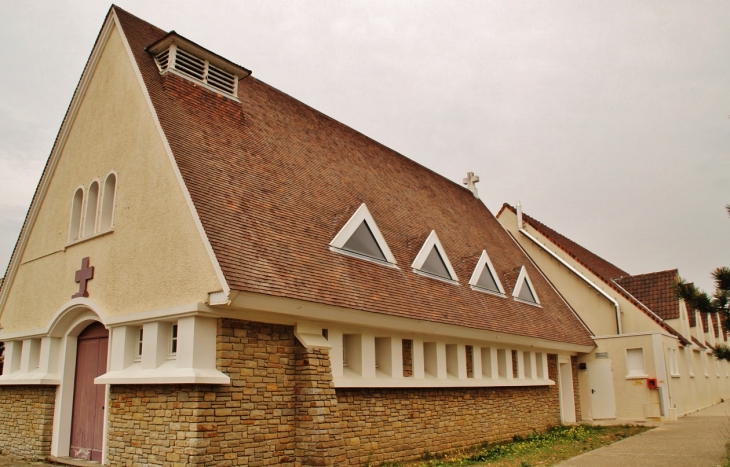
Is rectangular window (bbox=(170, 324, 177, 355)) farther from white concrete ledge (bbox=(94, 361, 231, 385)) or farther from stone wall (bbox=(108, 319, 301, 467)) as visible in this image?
stone wall (bbox=(108, 319, 301, 467))

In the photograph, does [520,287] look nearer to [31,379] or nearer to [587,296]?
[587,296]

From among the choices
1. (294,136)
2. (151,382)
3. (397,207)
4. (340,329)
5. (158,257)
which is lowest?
(151,382)

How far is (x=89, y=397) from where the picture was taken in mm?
12812

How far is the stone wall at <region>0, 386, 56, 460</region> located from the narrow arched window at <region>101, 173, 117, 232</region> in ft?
12.3

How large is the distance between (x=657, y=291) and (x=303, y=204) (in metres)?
17.7

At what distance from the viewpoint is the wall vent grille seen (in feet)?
45.4

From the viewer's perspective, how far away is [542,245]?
86.0 feet

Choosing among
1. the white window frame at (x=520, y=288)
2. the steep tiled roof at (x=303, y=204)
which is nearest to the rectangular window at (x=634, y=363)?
the steep tiled roof at (x=303, y=204)

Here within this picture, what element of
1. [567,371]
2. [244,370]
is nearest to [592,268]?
[567,371]

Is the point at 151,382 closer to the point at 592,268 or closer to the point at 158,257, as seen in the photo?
the point at 158,257

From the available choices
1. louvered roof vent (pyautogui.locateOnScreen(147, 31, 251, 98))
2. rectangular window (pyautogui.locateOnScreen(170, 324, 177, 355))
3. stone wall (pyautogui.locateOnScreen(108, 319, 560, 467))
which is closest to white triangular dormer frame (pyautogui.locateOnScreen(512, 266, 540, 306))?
stone wall (pyautogui.locateOnScreen(108, 319, 560, 467))

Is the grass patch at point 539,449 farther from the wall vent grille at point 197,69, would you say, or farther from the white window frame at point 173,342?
the wall vent grille at point 197,69

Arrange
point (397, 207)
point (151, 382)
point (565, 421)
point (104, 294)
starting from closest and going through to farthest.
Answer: point (151, 382) → point (104, 294) → point (397, 207) → point (565, 421)

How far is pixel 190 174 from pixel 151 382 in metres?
3.69
